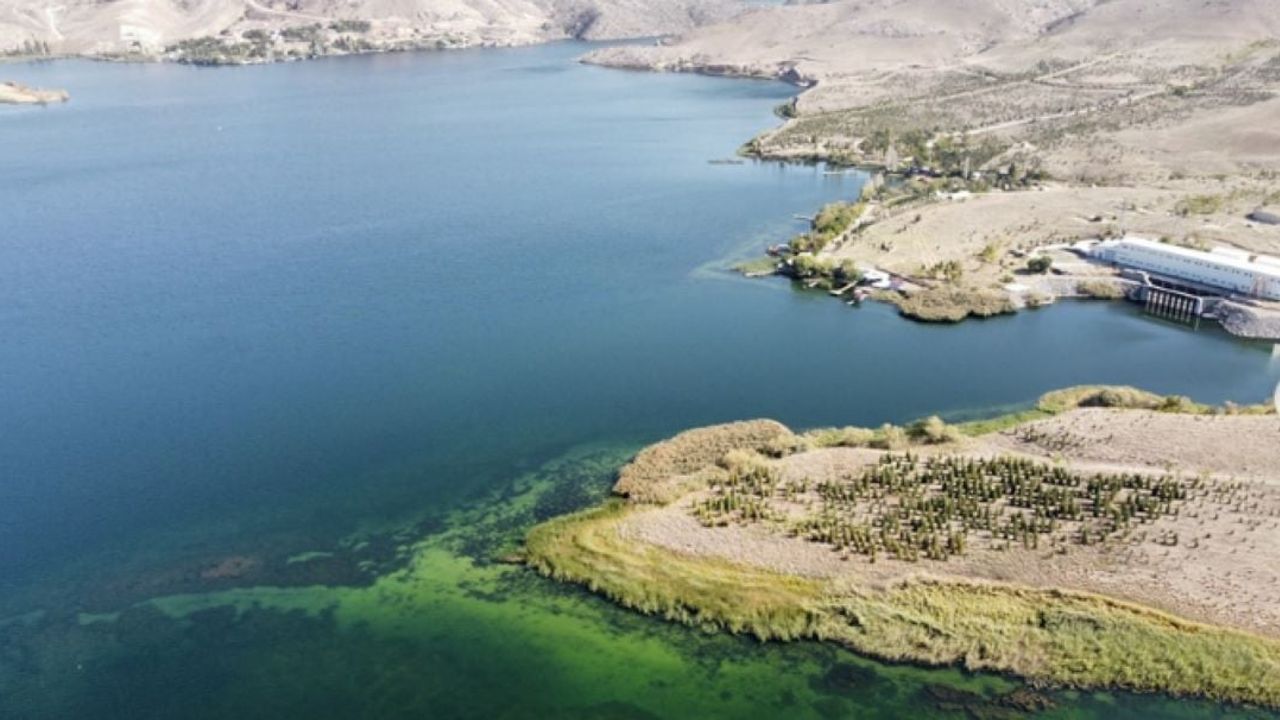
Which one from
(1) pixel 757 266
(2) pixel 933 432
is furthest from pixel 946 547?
(1) pixel 757 266

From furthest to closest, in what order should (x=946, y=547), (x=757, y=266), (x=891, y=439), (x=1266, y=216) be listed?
(x=1266, y=216) → (x=757, y=266) → (x=891, y=439) → (x=946, y=547)

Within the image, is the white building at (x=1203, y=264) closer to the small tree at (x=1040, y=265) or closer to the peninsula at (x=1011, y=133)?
the peninsula at (x=1011, y=133)

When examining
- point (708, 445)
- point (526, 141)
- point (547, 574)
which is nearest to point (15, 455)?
point (547, 574)

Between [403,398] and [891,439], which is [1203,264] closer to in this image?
[891,439]

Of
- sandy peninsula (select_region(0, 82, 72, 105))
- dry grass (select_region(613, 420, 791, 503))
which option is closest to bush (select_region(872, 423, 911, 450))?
dry grass (select_region(613, 420, 791, 503))

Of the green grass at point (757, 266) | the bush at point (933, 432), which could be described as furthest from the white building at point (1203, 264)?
the bush at point (933, 432)

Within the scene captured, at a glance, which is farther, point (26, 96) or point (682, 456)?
point (26, 96)

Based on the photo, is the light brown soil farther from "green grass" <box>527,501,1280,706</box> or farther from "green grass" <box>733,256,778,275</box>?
"green grass" <box>733,256,778,275</box>
